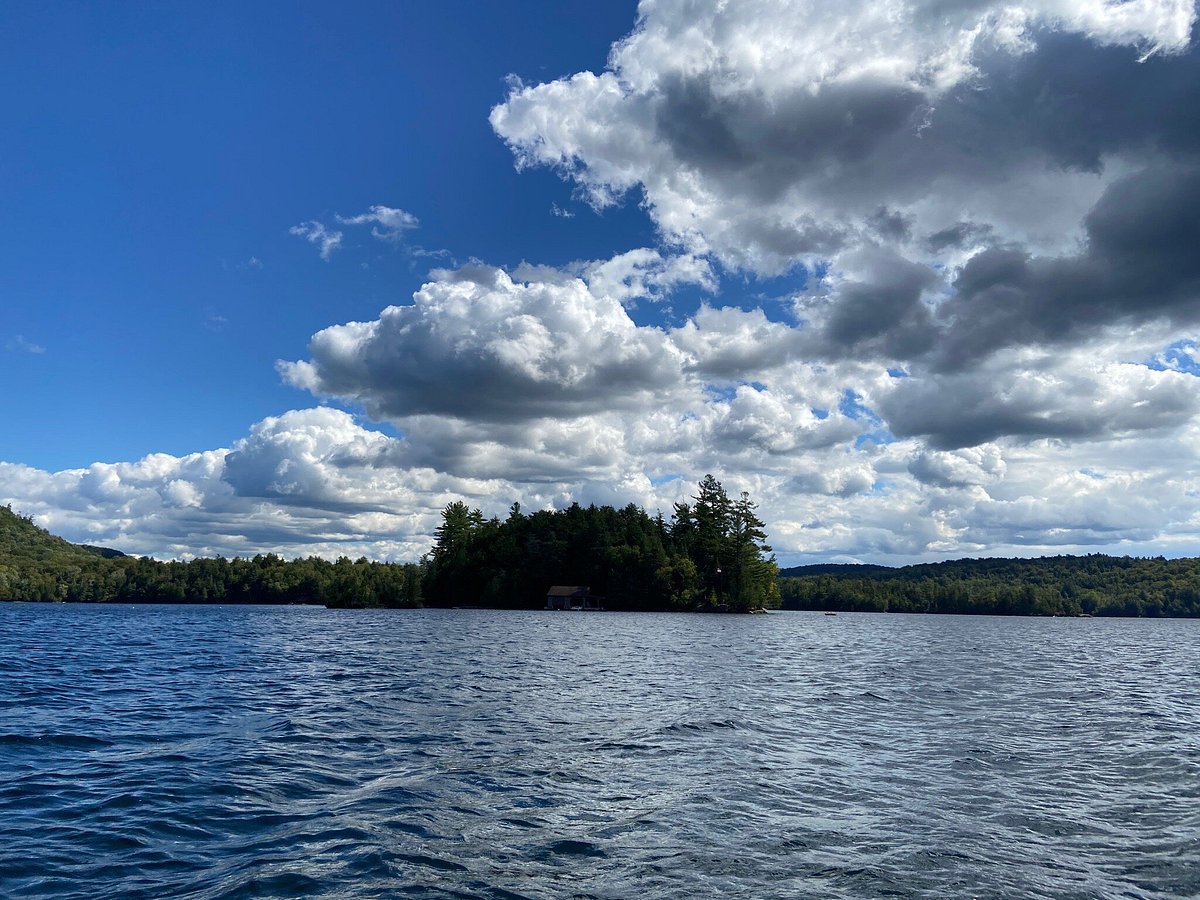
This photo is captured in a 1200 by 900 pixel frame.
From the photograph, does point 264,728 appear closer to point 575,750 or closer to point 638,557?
point 575,750

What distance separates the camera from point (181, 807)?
552 inches

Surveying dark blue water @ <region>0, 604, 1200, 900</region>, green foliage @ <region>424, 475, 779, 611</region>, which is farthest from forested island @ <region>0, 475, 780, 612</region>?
dark blue water @ <region>0, 604, 1200, 900</region>

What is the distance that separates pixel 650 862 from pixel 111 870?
753 centimetres

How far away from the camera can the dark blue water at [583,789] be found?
11.0 m

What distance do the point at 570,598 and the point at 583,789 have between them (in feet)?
483

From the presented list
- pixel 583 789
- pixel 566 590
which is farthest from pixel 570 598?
pixel 583 789

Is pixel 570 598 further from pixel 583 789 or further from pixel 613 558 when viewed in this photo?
pixel 583 789

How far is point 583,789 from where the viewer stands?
1551 cm

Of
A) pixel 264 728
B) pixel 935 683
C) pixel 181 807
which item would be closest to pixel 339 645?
pixel 264 728

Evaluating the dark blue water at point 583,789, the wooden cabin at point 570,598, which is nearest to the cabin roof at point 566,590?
the wooden cabin at point 570,598

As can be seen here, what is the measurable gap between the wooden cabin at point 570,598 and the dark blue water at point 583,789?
125791 mm

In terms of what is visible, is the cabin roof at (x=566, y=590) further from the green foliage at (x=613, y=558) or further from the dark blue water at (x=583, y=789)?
the dark blue water at (x=583, y=789)

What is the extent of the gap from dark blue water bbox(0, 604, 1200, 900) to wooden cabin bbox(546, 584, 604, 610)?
125791 millimetres

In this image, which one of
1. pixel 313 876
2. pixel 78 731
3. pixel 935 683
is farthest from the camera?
pixel 935 683
